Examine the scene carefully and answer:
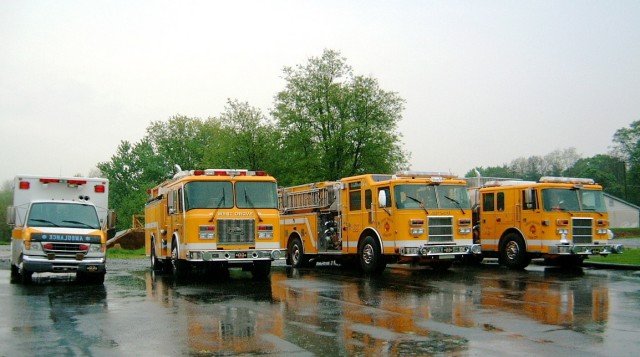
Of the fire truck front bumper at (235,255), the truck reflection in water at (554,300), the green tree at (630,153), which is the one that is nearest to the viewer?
the truck reflection in water at (554,300)

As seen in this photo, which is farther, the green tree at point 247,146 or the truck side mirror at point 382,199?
the green tree at point 247,146

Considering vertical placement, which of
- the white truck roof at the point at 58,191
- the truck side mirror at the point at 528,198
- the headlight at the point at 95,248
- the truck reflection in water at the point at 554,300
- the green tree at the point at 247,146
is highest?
the green tree at the point at 247,146

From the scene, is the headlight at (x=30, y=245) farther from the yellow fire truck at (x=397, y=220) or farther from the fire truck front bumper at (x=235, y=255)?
the yellow fire truck at (x=397, y=220)

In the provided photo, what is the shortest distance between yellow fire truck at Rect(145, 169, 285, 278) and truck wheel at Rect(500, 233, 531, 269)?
28.2ft

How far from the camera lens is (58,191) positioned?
18.9m

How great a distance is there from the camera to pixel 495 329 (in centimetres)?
950

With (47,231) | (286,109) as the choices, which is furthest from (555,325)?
(286,109)

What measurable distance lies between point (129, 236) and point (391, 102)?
22.8 meters

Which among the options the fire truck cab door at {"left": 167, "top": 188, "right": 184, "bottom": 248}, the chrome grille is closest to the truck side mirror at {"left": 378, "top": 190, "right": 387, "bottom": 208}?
the fire truck cab door at {"left": 167, "top": 188, "right": 184, "bottom": 248}

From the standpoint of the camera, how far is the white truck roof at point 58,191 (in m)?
18.4

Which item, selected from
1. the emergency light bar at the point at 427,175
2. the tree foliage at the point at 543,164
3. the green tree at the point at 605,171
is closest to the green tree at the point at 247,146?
the emergency light bar at the point at 427,175

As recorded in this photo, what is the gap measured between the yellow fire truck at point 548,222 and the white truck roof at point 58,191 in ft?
42.4

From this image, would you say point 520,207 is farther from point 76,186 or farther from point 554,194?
point 76,186

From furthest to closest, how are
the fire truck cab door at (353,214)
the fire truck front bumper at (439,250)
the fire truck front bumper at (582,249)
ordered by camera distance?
the fire truck cab door at (353,214)
the fire truck front bumper at (582,249)
the fire truck front bumper at (439,250)
